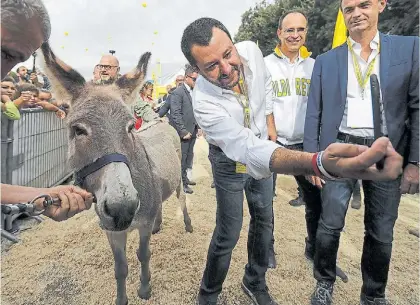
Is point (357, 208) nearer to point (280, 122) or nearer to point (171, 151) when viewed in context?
point (280, 122)

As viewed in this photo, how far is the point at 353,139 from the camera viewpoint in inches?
102

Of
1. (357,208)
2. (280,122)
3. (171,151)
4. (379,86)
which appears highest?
(379,86)

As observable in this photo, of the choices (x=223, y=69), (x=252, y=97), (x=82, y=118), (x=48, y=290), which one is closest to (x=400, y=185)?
(x=252, y=97)

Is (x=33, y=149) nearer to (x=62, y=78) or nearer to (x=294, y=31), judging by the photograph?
(x=62, y=78)

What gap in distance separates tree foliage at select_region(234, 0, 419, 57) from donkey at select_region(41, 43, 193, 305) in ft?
28.9

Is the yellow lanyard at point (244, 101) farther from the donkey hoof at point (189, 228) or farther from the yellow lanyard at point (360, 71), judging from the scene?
the donkey hoof at point (189, 228)

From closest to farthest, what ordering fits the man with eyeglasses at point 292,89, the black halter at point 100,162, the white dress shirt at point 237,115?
the white dress shirt at point 237,115
the black halter at point 100,162
the man with eyeglasses at point 292,89

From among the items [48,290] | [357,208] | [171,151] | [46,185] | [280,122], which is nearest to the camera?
[48,290]

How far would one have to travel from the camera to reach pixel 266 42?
23.7m

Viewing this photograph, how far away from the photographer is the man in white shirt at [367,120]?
8.00 feet

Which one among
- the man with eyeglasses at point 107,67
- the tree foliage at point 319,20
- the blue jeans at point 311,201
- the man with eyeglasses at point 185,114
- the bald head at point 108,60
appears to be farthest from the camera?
the tree foliage at point 319,20

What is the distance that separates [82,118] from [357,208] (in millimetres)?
4612

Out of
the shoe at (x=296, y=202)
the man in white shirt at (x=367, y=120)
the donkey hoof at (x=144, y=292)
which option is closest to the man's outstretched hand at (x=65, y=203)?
the donkey hoof at (x=144, y=292)

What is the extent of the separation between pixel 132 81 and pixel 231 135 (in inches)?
42.2
